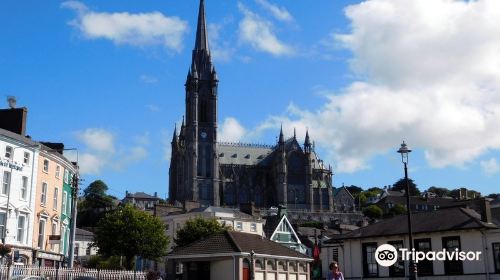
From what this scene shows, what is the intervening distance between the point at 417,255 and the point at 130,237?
32609mm

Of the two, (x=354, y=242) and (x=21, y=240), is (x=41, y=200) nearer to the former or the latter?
(x=21, y=240)

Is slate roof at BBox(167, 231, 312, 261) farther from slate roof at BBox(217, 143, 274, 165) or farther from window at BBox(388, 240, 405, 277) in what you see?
slate roof at BBox(217, 143, 274, 165)

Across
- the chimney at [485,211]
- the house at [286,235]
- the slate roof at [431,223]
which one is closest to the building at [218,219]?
the house at [286,235]

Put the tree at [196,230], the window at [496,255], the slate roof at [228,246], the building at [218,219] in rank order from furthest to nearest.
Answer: the building at [218,219] < the tree at [196,230] < the slate roof at [228,246] < the window at [496,255]

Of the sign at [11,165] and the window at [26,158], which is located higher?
the window at [26,158]

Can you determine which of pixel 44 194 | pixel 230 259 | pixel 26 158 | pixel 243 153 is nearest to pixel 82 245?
pixel 44 194

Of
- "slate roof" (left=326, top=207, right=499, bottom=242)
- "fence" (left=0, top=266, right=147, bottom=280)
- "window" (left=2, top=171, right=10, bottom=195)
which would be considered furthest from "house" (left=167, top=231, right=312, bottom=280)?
"window" (left=2, top=171, right=10, bottom=195)

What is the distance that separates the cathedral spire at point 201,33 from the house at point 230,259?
144 meters

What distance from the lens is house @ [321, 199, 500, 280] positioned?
3762cm

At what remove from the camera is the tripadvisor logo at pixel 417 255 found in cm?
3809

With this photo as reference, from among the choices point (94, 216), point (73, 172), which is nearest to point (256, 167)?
point (94, 216)

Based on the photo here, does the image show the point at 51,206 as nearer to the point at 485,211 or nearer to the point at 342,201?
the point at 485,211

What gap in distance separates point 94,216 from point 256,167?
53.4m

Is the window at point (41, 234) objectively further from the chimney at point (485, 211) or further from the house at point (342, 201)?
the house at point (342, 201)
